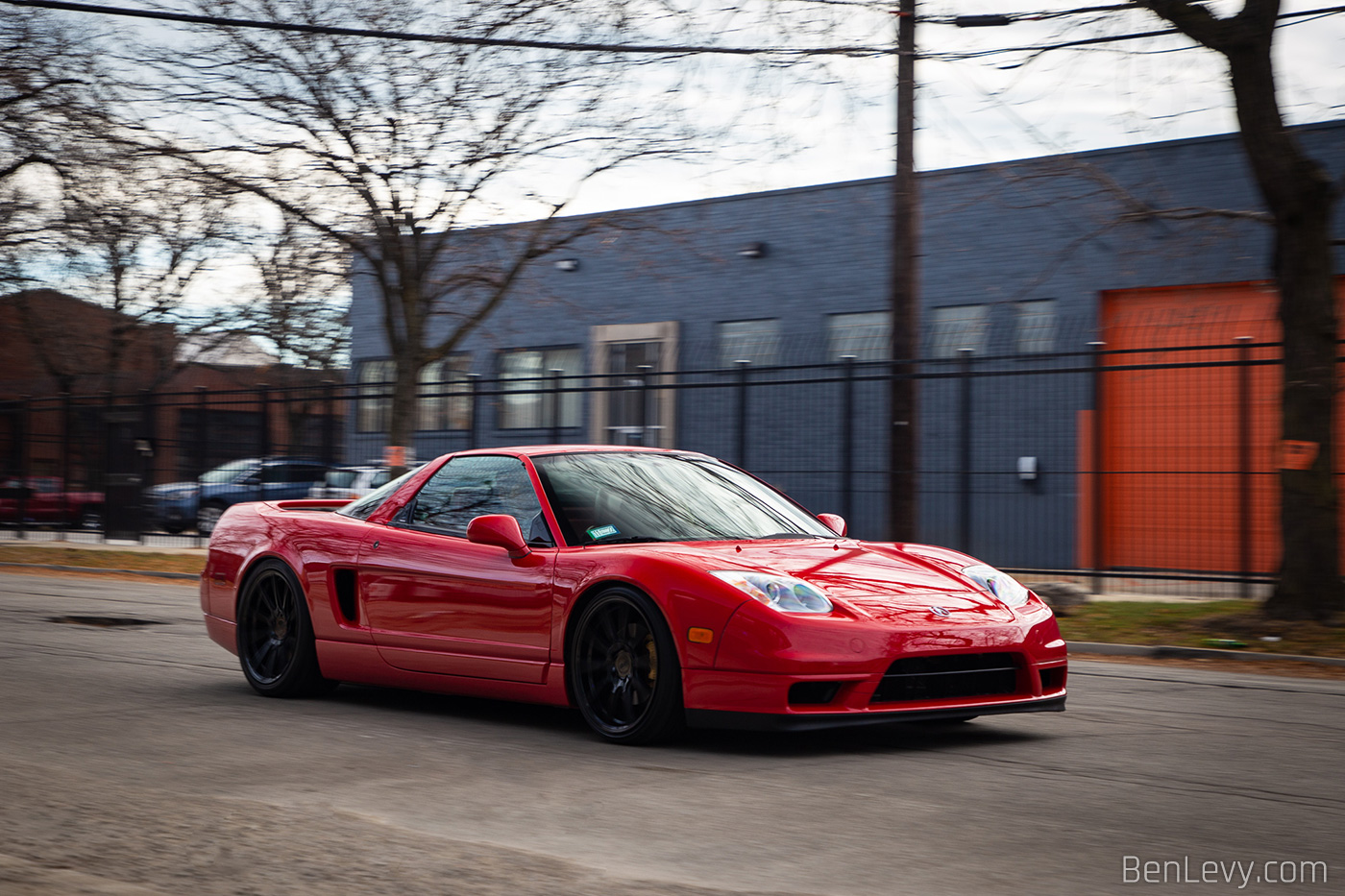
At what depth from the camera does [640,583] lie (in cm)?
609

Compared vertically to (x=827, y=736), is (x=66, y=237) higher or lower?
higher

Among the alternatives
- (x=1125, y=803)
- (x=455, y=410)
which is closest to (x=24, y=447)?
(x=455, y=410)

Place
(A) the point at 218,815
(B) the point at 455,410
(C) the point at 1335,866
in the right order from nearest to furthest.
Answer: (C) the point at 1335,866 → (A) the point at 218,815 → (B) the point at 455,410

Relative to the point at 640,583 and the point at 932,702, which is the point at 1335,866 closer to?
the point at 932,702

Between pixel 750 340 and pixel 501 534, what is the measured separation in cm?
1862

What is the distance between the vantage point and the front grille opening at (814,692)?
5.77 m

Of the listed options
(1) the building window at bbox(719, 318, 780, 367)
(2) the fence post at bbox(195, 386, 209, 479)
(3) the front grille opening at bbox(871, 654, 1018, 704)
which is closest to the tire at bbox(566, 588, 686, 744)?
(3) the front grille opening at bbox(871, 654, 1018, 704)

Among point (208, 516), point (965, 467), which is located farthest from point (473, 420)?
point (965, 467)

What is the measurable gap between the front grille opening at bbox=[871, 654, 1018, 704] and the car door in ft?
5.01

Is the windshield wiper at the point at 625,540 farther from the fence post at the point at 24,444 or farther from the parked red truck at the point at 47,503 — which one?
the fence post at the point at 24,444

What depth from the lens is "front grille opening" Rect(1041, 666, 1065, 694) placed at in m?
6.37

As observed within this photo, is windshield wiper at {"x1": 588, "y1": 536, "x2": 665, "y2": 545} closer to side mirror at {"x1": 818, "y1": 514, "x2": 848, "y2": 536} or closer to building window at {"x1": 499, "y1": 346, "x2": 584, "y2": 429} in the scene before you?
side mirror at {"x1": 818, "y1": 514, "x2": 848, "y2": 536}

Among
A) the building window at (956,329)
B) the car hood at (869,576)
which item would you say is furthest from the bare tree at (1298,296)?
the building window at (956,329)

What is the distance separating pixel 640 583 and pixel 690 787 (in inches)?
40.2
